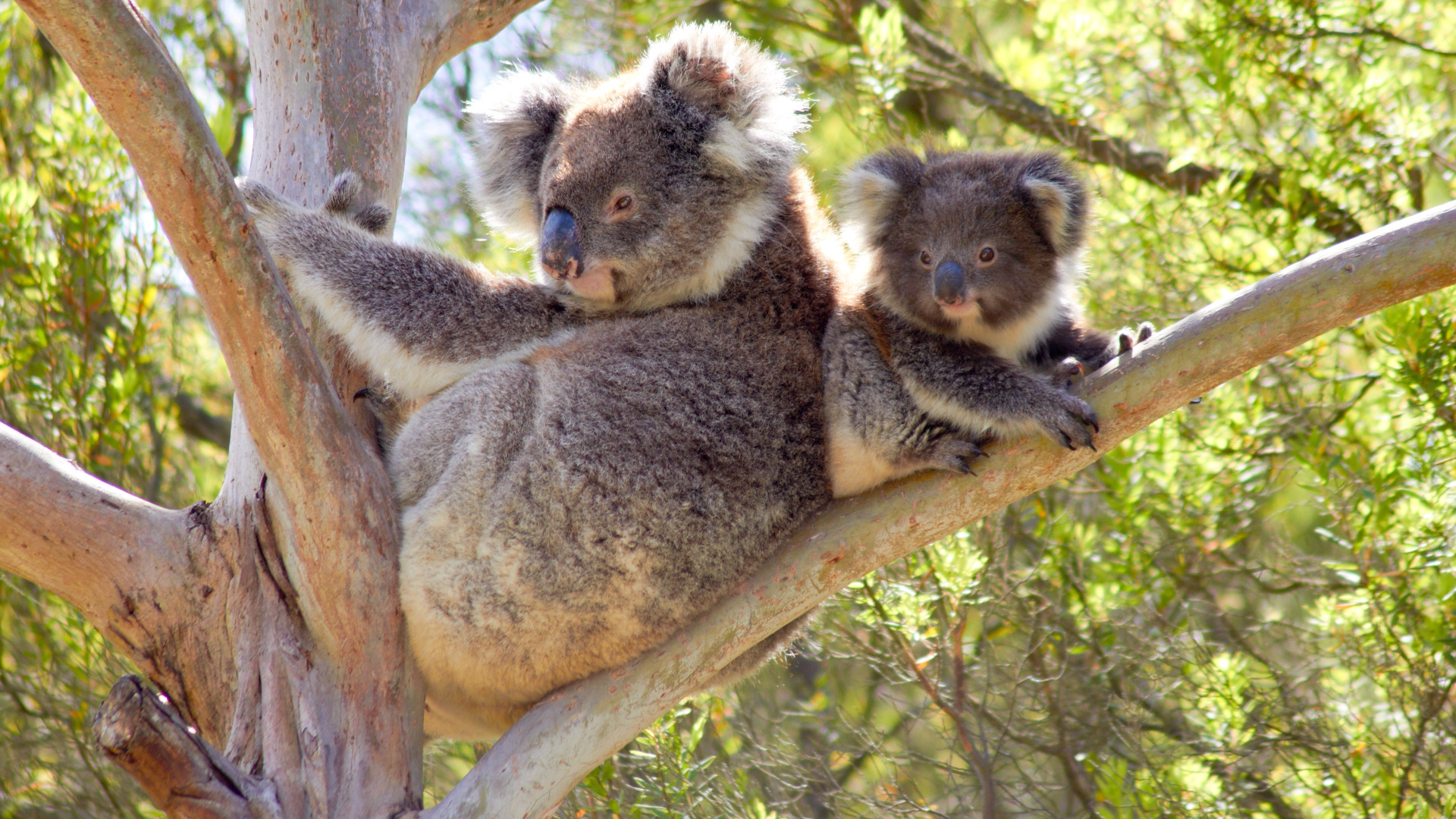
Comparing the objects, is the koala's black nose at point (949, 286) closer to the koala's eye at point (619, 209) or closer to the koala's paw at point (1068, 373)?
the koala's paw at point (1068, 373)

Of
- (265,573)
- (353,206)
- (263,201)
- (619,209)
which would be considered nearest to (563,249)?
(619,209)

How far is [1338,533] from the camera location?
4.55 m

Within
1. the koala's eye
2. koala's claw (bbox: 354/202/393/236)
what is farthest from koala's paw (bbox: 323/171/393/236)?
the koala's eye

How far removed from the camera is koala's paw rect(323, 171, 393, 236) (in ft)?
10.3

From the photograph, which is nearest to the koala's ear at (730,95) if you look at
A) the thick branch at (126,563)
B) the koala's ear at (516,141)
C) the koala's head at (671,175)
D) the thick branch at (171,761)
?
the koala's head at (671,175)

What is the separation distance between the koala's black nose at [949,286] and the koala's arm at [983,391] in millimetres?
140

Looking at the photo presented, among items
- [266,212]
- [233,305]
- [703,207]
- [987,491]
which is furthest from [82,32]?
[987,491]

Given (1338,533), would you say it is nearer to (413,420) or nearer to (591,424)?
(591,424)

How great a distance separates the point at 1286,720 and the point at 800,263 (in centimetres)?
269

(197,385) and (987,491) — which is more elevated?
(197,385)

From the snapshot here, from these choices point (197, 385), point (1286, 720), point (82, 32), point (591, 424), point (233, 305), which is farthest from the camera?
point (197, 385)

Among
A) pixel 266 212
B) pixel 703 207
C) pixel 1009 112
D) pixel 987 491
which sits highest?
pixel 1009 112

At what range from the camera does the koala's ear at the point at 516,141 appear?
3551 millimetres

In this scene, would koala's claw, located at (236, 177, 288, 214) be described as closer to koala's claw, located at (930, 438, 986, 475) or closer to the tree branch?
koala's claw, located at (930, 438, 986, 475)
